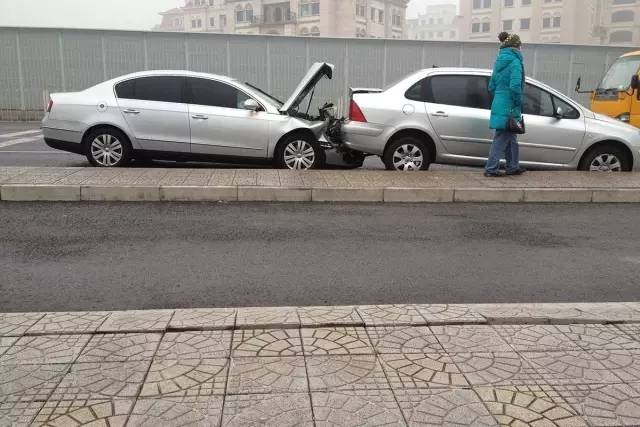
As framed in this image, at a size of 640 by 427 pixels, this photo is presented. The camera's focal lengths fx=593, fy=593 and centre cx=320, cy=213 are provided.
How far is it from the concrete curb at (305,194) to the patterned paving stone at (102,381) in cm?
462

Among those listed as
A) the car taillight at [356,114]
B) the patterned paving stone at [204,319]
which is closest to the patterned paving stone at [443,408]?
the patterned paving stone at [204,319]

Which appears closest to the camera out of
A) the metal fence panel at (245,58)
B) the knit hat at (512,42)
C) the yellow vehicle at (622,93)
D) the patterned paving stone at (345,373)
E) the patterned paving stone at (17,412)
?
the patterned paving stone at (17,412)

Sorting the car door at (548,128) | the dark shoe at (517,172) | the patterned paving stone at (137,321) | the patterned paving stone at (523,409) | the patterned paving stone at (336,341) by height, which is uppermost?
the car door at (548,128)

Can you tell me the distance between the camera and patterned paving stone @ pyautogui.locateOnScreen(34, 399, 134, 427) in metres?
2.68

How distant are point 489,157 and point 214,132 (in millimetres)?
4182

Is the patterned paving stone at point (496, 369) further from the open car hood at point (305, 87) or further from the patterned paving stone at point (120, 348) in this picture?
the open car hood at point (305, 87)

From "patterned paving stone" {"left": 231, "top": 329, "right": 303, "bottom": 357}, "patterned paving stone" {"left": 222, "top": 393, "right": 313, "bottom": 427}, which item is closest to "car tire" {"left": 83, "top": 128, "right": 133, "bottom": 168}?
"patterned paving stone" {"left": 231, "top": 329, "right": 303, "bottom": 357}

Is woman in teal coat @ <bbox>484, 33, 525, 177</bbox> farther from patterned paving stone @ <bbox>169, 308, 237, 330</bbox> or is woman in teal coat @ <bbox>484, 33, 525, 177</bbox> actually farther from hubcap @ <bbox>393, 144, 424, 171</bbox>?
patterned paving stone @ <bbox>169, 308, 237, 330</bbox>

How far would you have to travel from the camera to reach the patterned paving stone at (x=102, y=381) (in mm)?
2906

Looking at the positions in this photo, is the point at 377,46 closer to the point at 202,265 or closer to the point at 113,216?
the point at 113,216

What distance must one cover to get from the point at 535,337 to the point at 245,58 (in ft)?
69.0

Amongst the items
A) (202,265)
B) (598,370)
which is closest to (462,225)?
(202,265)

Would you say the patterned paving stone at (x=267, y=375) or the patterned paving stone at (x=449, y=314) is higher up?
the patterned paving stone at (x=449, y=314)

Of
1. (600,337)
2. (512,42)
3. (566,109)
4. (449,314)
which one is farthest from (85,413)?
(566,109)
